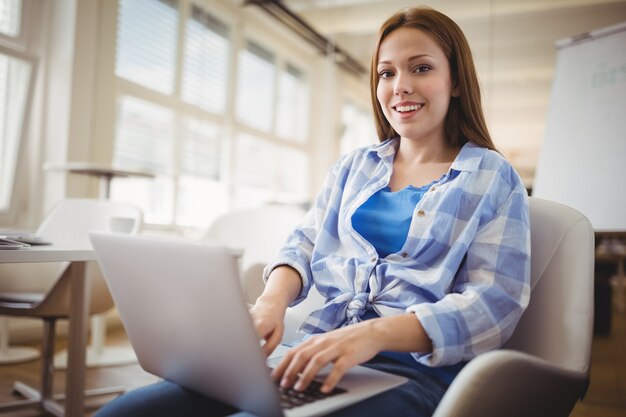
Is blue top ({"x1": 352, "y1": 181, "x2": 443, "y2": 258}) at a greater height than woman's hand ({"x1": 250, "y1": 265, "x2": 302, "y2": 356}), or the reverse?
blue top ({"x1": 352, "y1": 181, "x2": 443, "y2": 258})

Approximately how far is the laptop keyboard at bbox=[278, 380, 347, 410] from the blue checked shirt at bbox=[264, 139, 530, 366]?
0.19 meters

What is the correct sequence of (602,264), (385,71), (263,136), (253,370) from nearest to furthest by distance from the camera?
(253,370), (385,71), (602,264), (263,136)

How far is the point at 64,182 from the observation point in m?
3.59

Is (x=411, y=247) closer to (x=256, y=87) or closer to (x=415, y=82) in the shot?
(x=415, y=82)

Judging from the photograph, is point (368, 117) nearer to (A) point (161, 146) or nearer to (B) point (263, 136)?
(B) point (263, 136)

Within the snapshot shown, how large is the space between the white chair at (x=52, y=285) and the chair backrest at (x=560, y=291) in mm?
1519

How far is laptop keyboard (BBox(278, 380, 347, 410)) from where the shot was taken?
64 centimetres

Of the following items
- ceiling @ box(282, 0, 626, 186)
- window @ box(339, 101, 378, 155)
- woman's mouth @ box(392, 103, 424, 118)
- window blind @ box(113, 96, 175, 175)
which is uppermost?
ceiling @ box(282, 0, 626, 186)

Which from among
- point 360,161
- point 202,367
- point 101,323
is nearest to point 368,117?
point 101,323

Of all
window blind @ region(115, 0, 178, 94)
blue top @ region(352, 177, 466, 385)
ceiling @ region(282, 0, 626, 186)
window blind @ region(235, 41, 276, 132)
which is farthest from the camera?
ceiling @ region(282, 0, 626, 186)

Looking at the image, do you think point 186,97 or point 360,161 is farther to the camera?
point 186,97

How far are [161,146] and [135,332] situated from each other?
4.11 m

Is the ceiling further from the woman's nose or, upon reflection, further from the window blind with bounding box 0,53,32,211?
the woman's nose

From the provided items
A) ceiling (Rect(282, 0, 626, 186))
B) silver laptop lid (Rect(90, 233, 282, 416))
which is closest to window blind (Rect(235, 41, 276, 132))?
ceiling (Rect(282, 0, 626, 186))
